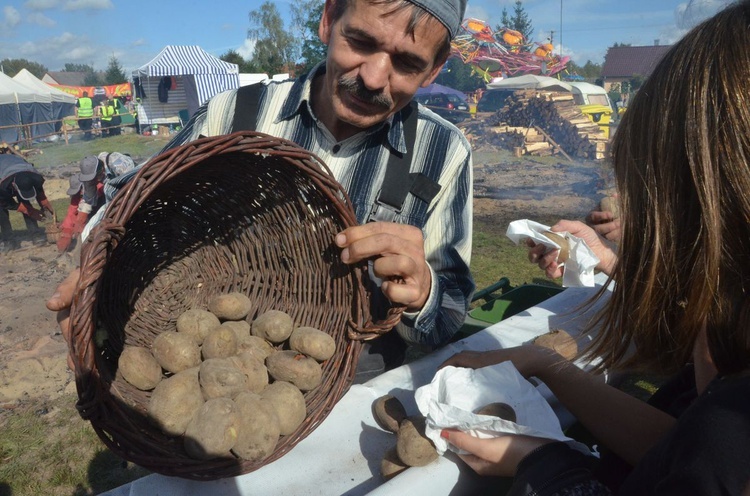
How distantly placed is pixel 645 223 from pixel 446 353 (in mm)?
1072

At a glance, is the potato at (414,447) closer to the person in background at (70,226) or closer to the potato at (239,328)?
the potato at (239,328)

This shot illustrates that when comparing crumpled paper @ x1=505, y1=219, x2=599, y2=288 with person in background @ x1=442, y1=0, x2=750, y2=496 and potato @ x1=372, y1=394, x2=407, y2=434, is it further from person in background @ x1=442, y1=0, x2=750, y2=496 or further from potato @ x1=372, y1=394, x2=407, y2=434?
potato @ x1=372, y1=394, x2=407, y2=434

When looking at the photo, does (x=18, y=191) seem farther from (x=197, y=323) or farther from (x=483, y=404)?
(x=483, y=404)

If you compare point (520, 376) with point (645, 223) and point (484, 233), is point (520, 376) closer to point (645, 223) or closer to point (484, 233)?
point (645, 223)

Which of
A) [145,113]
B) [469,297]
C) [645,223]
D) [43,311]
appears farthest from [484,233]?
[145,113]

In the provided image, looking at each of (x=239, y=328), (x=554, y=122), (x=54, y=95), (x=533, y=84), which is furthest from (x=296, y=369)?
(x=54, y=95)

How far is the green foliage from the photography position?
2823cm

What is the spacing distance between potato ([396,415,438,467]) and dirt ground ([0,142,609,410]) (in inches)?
54.8

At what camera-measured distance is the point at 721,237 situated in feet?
3.97

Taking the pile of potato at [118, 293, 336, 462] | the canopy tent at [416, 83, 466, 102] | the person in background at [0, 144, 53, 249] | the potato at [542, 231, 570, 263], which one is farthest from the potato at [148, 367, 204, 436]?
the canopy tent at [416, 83, 466, 102]

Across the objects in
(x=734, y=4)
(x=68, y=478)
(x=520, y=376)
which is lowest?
(x=68, y=478)

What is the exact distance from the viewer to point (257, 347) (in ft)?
6.14

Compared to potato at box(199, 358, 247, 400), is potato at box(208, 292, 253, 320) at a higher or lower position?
higher

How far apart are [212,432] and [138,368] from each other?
12.7 inches
